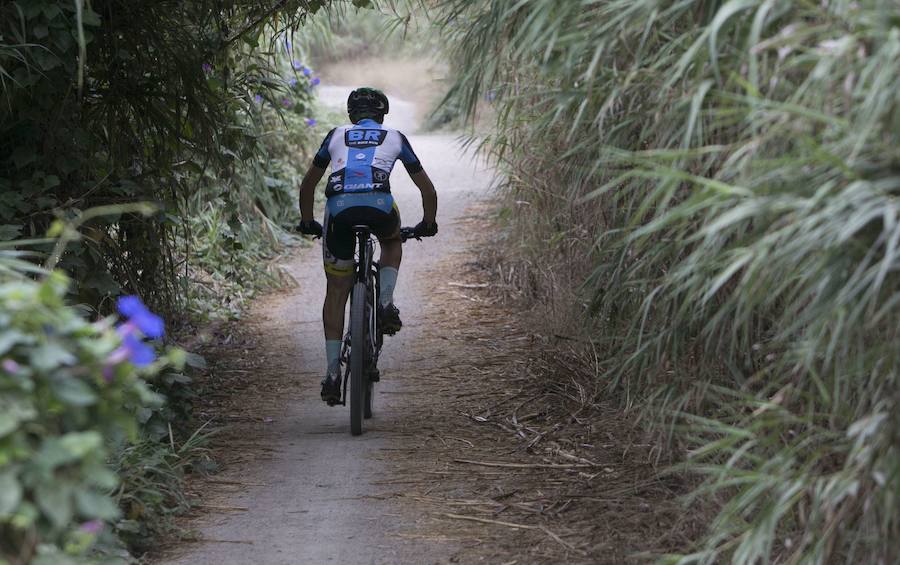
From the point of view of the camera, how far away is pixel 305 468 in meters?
4.84

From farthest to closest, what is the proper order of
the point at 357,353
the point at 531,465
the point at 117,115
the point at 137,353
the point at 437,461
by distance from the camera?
1. the point at 117,115
2. the point at 357,353
3. the point at 437,461
4. the point at 531,465
5. the point at 137,353

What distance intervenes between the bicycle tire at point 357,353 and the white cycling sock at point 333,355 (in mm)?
181

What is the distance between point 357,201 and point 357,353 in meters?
0.71

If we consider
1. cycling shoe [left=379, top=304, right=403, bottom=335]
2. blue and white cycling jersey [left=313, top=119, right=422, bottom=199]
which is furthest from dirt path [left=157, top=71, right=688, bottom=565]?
blue and white cycling jersey [left=313, top=119, right=422, bottom=199]

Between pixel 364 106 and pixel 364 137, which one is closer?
pixel 364 137

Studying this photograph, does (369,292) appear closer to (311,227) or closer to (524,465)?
(311,227)

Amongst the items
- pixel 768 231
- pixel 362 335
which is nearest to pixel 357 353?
pixel 362 335

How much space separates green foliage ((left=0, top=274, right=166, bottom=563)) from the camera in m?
2.11

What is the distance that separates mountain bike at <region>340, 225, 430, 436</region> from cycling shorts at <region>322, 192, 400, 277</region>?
43mm

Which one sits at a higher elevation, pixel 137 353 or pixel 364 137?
pixel 364 137

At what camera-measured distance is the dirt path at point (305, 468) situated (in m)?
3.93

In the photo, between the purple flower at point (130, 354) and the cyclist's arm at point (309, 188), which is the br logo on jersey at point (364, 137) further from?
the purple flower at point (130, 354)

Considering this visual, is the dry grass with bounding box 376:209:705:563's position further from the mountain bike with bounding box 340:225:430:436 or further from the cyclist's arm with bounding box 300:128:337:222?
the cyclist's arm with bounding box 300:128:337:222

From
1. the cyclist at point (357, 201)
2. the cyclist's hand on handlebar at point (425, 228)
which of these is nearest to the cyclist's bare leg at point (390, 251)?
the cyclist at point (357, 201)
